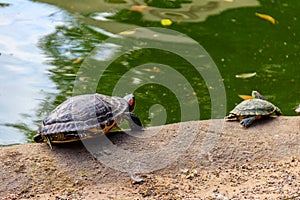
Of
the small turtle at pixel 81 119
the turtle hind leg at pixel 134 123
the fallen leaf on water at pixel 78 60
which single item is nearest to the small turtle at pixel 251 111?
the turtle hind leg at pixel 134 123

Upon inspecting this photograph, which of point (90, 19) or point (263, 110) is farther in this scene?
point (90, 19)

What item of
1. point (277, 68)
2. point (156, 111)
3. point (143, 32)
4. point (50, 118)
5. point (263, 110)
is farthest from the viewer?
point (143, 32)

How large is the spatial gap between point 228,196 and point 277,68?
3.75 meters

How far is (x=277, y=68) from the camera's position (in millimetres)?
7152

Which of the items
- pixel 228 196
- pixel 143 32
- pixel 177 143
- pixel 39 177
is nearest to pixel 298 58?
pixel 143 32

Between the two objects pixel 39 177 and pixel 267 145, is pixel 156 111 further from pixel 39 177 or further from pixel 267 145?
pixel 39 177

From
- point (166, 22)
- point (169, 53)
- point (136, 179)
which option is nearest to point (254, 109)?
point (136, 179)

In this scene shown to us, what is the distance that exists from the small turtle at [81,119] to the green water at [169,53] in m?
1.37

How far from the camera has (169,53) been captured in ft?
24.6

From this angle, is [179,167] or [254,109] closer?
[179,167]

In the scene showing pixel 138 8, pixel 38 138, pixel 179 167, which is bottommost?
pixel 179 167

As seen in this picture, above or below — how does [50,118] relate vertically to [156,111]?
above

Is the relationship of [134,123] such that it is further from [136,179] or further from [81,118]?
[136,179]

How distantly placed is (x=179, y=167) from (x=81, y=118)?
848 millimetres
